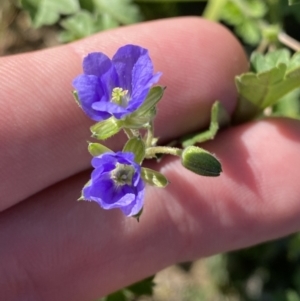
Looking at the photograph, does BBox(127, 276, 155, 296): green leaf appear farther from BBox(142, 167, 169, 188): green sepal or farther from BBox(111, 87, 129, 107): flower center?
BBox(111, 87, 129, 107): flower center

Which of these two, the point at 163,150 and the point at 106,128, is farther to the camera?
the point at 163,150

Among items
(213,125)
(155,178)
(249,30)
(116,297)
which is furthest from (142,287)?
(249,30)

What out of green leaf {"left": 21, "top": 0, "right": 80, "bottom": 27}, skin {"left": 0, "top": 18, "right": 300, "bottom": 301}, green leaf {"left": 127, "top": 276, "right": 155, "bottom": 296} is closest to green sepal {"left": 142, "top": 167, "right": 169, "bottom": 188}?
skin {"left": 0, "top": 18, "right": 300, "bottom": 301}

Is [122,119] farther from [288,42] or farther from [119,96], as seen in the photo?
[288,42]

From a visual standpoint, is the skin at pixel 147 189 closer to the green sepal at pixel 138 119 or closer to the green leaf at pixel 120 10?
the green leaf at pixel 120 10

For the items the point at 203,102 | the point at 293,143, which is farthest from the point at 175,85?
the point at 293,143
